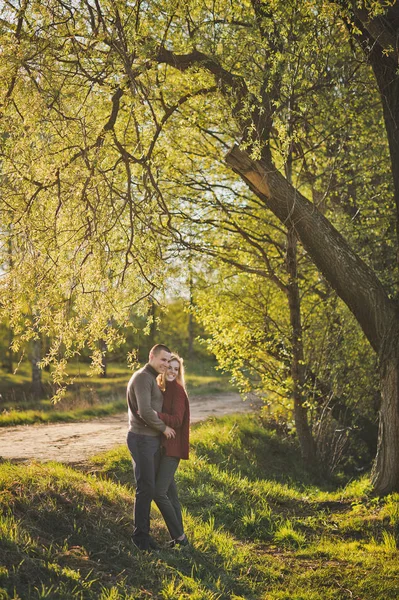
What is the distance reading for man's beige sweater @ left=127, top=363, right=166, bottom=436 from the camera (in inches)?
263

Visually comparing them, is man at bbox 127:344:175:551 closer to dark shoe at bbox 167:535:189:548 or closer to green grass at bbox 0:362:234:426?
dark shoe at bbox 167:535:189:548

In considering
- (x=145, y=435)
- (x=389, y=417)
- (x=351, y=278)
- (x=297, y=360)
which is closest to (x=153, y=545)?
(x=145, y=435)

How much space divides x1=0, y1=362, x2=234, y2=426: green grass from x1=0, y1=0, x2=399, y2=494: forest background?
1395mm

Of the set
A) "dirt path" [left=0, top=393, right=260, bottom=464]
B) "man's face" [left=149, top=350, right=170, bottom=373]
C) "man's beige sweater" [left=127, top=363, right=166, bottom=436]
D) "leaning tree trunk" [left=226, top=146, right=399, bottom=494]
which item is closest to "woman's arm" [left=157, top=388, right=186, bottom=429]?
"man's beige sweater" [left=127, top=363, right=166, bottom=436]

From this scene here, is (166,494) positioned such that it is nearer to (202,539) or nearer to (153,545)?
(153,545)

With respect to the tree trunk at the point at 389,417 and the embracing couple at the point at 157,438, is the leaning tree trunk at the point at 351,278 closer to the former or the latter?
the tree trunk at the point at 389,417

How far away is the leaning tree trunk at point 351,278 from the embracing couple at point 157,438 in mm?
3484

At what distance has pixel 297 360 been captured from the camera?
12.5 meters

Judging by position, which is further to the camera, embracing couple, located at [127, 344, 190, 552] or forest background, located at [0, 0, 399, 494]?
forest background, located at [0, 0, 399, 494]

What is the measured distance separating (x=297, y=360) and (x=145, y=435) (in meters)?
6.21

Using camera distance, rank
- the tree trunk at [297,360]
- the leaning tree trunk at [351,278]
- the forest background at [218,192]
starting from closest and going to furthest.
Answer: the forest background at [218,192] → the leaning tree trunk at [351,278] → the tree trunk at [297,360]

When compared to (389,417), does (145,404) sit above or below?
above

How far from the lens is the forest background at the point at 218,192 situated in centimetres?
749

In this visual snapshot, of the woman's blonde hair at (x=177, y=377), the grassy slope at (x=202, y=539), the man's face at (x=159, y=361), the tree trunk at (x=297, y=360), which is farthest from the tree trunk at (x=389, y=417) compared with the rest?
the man's face at (x=159, y=361)
